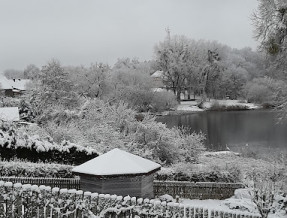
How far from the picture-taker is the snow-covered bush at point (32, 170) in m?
16.4

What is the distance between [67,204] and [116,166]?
4275mm

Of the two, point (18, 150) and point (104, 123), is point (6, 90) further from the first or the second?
point (18, 150)

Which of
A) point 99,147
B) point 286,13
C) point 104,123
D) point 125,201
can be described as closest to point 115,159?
point 125,201

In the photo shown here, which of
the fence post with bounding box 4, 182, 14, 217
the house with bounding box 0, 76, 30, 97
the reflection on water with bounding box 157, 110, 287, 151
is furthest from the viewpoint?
the house with bounding box 0, 76, 30, 97

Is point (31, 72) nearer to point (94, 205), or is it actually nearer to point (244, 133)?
point (244, 133)

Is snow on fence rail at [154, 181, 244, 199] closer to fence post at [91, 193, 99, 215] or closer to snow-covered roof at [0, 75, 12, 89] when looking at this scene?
fence post at [91, 193, 99, 215]

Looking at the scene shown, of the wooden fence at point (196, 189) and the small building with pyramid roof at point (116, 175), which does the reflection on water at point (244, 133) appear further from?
the small building with pyramid roof at point (116, 175)

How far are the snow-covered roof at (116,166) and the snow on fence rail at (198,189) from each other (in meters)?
4.60

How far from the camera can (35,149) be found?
19781 millimetres

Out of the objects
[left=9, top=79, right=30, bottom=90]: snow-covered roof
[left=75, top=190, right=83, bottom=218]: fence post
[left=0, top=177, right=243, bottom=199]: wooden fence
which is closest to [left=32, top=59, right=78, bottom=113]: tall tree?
[left=0, top=177, right=243, bottom=199]: wooden fence

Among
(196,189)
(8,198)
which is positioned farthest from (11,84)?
(8,198)

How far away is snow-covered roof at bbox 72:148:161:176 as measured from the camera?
1134 cm

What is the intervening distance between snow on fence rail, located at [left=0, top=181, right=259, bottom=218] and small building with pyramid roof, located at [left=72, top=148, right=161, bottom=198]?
3757 mm

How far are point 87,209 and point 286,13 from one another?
811 centimetres
